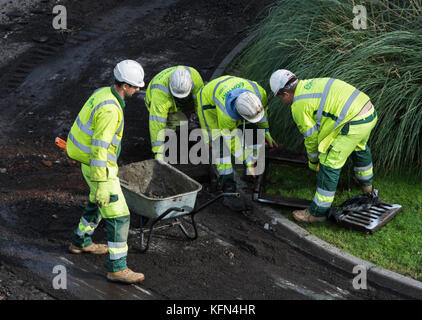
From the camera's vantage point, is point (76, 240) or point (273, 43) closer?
point (76, 240)

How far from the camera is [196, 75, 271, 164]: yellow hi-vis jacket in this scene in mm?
6758

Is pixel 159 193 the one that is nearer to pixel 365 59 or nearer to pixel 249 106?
pixel 249 106

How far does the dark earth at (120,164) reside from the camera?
560 centimetres

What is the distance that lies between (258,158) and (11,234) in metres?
3.14

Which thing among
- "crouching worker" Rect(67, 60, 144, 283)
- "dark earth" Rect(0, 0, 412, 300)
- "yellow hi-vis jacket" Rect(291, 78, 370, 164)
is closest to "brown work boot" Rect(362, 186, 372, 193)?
"yellow hi-vis jacket" Rect(291, 78, 370, 164)

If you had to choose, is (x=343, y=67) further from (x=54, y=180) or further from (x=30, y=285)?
(x=30, y=285)

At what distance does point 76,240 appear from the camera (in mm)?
5910

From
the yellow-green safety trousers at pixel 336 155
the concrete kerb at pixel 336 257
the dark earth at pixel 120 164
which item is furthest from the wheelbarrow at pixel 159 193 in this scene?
the yellow-green safety trousers at pixel 336 155

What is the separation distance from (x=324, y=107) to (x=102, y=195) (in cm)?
267

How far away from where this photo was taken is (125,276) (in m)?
5.48

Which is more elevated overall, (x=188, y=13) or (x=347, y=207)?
(x=188, y=13)

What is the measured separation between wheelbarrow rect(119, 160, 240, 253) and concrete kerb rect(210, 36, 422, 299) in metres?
0.94

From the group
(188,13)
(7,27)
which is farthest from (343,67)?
(7,27)
